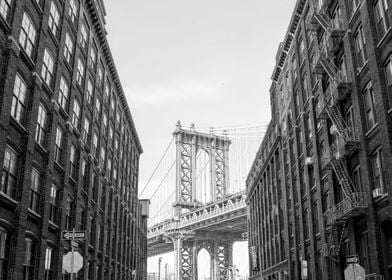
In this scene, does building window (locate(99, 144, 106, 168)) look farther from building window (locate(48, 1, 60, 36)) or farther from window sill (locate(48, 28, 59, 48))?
building window (locate(48, 1, 60, 36))

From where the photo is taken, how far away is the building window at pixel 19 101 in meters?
23.1

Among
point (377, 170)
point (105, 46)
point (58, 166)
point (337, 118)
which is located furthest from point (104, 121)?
point (377, 170)

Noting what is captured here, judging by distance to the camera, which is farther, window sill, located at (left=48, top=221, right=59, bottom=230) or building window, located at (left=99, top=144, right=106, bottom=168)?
building window, located at (left=99, top=144, right=106, bottom=168)

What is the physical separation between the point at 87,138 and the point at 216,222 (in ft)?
223

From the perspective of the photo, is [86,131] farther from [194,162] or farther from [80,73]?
[194,162]

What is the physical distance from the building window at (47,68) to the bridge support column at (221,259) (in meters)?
98.4

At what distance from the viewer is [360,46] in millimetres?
27234

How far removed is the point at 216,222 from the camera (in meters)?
104

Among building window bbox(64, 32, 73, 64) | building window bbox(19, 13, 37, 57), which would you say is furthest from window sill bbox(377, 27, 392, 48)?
building window bbox(64, 32, 73, 64)

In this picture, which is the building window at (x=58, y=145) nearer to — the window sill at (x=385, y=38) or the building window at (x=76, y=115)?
the building window at (x=76, y=115)

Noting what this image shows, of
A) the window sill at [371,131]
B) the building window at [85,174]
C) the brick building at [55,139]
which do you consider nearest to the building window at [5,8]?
the brick building at [55,139]

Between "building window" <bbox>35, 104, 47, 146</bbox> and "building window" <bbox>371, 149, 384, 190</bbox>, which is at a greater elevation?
"building window" <bbox>35, 104, 47, 146</bbox>

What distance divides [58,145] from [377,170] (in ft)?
60.2

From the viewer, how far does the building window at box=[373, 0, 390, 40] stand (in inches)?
928
